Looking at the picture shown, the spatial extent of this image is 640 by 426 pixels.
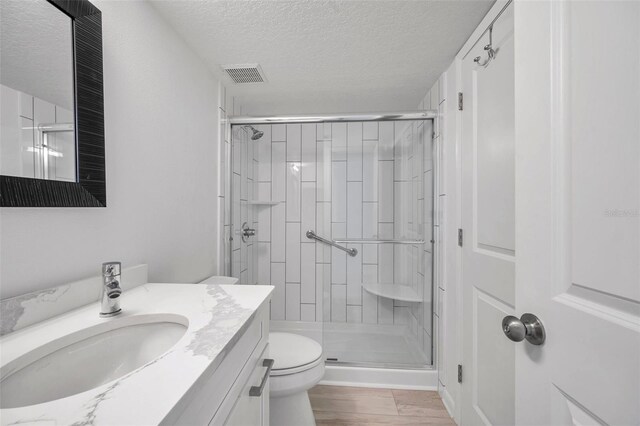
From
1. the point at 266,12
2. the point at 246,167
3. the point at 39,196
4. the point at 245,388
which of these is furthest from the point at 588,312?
the point at 246,167

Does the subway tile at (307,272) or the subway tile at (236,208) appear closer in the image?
the subway tile at (236,208)

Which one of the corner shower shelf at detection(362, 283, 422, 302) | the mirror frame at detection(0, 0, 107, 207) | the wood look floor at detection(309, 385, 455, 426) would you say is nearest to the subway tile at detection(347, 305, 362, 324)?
the corner shower shelf at detection(362, 283, 422, 302)

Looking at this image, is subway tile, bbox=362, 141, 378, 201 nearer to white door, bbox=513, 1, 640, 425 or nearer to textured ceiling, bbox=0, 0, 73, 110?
white door, bbox=513, 1, 640, 425

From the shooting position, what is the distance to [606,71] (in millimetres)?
425

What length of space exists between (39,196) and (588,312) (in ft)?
3.94

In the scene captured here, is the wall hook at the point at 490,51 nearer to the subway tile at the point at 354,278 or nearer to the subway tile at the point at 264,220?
the subway tile at the point at 354,278

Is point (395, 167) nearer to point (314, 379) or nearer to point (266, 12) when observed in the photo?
point (266, 12)

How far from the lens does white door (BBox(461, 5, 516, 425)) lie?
1083 millimetres

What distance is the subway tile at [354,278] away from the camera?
1934mm

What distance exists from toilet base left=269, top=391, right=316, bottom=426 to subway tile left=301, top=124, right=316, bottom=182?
180 cm

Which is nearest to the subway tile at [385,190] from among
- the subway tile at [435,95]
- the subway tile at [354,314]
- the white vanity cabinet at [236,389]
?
the subway tile at [435,95]

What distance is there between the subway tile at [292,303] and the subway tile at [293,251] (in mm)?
87

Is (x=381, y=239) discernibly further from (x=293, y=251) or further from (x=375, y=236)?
(x=293, y=251)

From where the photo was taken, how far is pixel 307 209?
2.68 m
